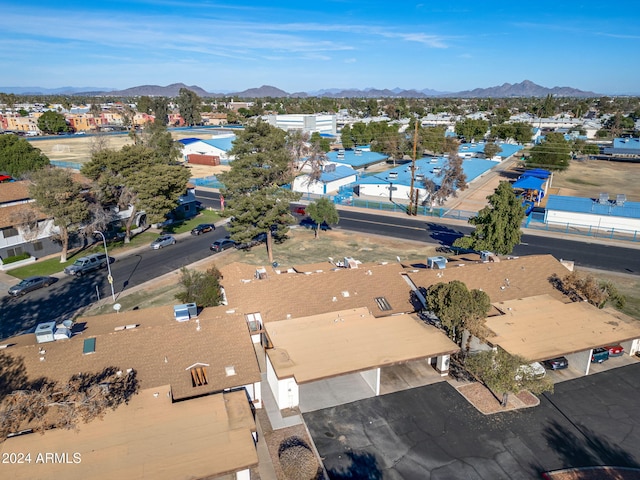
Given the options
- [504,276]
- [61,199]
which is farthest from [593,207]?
[61,199]

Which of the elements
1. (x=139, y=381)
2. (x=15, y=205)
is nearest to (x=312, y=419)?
(x=139, y=381)

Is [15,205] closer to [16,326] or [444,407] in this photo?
[16,326]

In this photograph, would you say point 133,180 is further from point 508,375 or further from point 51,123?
point 51,123

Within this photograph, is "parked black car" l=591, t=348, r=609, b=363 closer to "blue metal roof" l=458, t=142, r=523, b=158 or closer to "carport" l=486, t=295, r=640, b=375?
"carport" l=486, t=295, r=640, b=375

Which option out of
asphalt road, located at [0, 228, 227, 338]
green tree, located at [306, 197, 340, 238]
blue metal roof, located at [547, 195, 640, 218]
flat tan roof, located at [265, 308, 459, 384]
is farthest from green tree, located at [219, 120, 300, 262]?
blue metal roof, located at [547, 195, 640, 218]

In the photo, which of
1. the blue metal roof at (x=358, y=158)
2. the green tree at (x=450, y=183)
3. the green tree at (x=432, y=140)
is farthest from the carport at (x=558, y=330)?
the green tree at (x=432, y=140)

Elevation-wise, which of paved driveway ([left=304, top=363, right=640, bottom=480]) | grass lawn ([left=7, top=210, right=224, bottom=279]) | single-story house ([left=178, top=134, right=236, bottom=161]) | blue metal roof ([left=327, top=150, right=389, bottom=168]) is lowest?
paved driveway ([left=304, top=363, right=640, bottom=480])

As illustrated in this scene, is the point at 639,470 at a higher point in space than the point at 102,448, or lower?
lower
